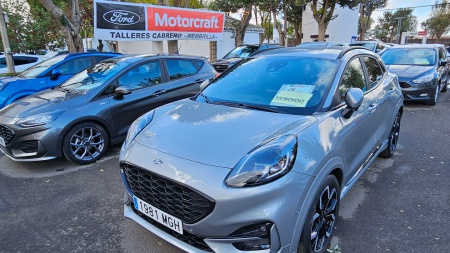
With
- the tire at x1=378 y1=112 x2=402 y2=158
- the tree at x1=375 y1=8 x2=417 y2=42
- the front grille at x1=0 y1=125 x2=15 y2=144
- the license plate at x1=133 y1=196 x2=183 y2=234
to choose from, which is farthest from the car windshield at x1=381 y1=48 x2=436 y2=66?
the tree at x1=375 y1=8 x2=417 y2=42

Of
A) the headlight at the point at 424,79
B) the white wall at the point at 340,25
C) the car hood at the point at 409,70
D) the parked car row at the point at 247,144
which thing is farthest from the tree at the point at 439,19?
the parked car row at the point at 247,144

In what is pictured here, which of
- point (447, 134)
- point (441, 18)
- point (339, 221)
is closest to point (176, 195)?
point (339, 221)

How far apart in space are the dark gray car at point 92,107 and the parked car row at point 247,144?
2cm

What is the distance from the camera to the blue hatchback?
649 centimetres

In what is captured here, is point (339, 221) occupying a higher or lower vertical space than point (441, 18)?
lower

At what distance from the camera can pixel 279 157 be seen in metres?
1.97

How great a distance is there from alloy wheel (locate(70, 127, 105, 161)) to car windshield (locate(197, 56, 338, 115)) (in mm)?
2106

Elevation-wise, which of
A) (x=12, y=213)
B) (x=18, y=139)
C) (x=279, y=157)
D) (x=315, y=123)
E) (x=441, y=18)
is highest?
(x=441, y=18)

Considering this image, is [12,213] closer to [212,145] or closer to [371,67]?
[212,145]

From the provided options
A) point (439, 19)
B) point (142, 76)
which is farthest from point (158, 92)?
point (439, 19)

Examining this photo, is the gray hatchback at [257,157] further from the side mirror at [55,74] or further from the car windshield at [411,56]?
the car windshield at [411,56]

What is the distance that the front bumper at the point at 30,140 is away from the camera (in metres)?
3.96

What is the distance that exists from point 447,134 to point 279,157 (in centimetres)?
526

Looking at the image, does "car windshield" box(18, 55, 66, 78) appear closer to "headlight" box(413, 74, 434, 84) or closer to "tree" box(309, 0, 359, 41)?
"headlight" box(413, 74, 434, 84)
